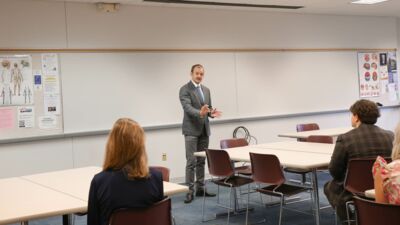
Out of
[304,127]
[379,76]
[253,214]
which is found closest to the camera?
[253,214]

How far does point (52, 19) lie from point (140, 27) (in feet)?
4.09

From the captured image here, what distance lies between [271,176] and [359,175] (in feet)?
2.93

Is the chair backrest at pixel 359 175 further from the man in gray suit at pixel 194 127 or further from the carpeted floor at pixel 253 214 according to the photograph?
the man in gray suit at pixel 194 127

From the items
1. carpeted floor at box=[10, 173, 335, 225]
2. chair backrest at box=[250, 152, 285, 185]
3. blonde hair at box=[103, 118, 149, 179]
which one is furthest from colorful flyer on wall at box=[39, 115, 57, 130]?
blonde hair at box=[103, 118, 149, 179]

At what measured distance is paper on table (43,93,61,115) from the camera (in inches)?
260

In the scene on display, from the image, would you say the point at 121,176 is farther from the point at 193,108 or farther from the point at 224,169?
the point at 193,108

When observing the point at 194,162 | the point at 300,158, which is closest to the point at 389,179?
the point at 300,158

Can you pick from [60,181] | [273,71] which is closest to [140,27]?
[273,71]

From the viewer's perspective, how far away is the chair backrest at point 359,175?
150 inches

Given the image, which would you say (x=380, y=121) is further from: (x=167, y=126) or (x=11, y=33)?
(x=11, y=33)

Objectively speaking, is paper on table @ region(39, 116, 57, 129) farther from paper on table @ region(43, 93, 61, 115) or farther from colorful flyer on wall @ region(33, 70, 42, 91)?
colorful flyer on wall @ region(33, 70, 42, 91)

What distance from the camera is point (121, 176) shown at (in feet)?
8.64

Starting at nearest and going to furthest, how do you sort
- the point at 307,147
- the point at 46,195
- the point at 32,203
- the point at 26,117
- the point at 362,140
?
the point at 32,203 → the point at 46,195 → the point at 362,140 → the point at 307,147 → the point at 26,117

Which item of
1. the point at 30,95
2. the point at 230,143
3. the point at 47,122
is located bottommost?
the point at 230,143
